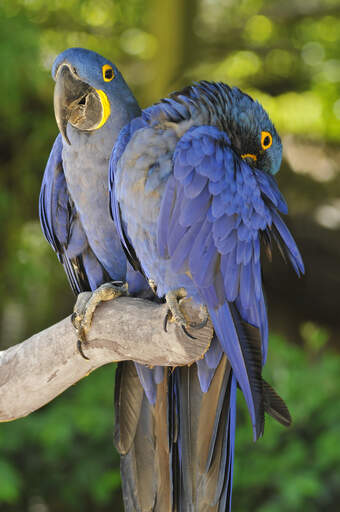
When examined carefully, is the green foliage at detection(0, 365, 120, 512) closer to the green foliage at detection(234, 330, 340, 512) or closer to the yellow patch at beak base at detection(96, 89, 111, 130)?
the green foliage at detection(234, 330, 340, 512)

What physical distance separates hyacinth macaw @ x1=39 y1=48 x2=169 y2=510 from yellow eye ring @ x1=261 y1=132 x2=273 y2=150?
24 cm

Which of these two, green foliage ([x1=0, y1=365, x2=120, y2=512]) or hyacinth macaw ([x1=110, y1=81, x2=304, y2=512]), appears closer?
hyacinth macaw ([x1=110, y1=81, x2=304, y2=512])

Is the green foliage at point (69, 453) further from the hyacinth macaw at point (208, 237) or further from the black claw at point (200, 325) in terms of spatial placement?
the black claw at point (200, 325)

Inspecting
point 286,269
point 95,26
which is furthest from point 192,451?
point 95,26

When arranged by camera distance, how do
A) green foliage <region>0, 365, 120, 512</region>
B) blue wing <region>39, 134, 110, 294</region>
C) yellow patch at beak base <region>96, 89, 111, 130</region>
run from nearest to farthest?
yellow patch at beak base <region>96, 89, 111, 130</region>
blue wing <region>39, 134, 110, 294</region>
green foliage <region>0, 365, 120, 512</region>

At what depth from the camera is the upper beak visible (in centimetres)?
93

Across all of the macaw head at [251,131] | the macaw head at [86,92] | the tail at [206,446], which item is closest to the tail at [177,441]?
the tail at [206,446]

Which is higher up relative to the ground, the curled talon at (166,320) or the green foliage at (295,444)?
the curled talon at (166,320)

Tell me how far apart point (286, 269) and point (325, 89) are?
0.86m

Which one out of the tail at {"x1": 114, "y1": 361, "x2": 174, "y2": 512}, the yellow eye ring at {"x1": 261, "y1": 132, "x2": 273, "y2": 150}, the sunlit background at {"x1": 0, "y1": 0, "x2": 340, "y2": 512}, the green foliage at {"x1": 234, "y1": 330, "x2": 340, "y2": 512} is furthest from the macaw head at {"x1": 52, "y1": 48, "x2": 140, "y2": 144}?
the green foliage at {"x1": 234, "y1": 330, "x2": 340, "y2": 512}

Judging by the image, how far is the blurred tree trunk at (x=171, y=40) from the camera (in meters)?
2.30

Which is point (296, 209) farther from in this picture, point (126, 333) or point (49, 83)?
point (126, 333)

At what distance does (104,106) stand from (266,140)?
28 centimetres

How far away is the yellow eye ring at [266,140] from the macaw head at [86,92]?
241mm
